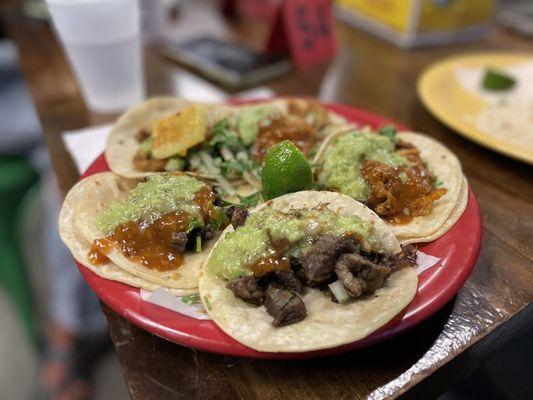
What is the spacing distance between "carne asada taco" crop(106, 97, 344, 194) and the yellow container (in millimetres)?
1953

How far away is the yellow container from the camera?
12.8ft

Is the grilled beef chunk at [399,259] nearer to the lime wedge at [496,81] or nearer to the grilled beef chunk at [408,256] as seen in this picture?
the grilled beef chunk at [408,256]

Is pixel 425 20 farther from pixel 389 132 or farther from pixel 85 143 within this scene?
pixel 85 143

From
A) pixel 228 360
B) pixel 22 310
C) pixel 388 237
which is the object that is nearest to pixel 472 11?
pixel 388 237

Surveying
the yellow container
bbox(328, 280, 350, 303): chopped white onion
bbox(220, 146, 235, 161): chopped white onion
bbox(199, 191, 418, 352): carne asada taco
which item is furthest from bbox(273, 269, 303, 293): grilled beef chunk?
the yellow container

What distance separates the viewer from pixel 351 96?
3.22 m

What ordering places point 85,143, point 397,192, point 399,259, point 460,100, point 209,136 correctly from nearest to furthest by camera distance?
point 399,259, point 397,192, point 209,136, point 85,143, point 460,100

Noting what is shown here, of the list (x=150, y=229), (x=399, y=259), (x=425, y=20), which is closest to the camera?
(x=399, y=259)

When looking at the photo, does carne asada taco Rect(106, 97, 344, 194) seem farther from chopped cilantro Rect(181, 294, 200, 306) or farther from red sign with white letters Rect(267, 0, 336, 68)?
red sign with white letters Rect(267, 0, 336, 68)

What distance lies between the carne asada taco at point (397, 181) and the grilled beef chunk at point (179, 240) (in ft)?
1.98

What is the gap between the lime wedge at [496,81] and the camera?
3119mm

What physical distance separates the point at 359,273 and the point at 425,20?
321cm

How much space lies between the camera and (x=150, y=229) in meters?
1.66

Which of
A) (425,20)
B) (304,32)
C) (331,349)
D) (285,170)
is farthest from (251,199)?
(425,20)
